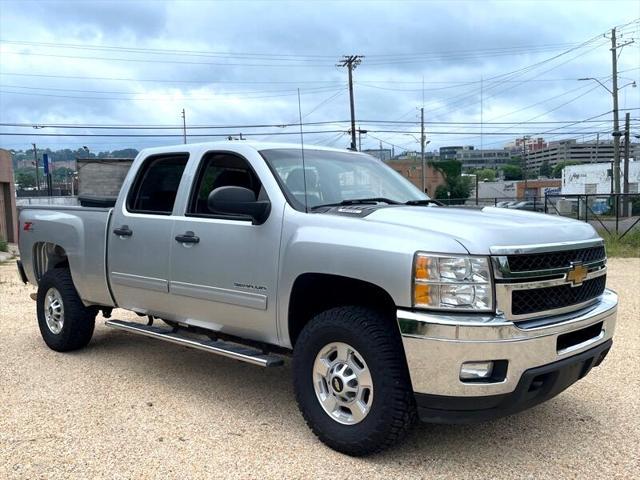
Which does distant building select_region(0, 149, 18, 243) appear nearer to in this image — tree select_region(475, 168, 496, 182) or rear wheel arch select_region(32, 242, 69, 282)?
rear wheel arch select_region(32, 242, 69, 282)

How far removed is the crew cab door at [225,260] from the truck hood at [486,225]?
0.86 metres

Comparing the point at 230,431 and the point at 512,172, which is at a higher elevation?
the point at 512,172

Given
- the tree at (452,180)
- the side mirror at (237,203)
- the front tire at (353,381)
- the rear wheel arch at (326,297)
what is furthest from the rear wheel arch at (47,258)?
the tree at (452,180)

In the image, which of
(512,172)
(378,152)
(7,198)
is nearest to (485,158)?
(512,172)

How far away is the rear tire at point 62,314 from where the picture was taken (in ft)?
19.7

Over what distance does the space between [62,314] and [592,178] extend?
222ft

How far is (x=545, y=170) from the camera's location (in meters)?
115

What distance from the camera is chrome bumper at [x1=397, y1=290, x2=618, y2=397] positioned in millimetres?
3209

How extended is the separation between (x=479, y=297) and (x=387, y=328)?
0.59 meters

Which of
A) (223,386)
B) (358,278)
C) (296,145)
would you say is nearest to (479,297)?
(358,278)

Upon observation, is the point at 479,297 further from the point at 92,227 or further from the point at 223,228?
the point at 92,227

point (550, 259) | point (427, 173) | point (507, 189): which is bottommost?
point (507, 189)

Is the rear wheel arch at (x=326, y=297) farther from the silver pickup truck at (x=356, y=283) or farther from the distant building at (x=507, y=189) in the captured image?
the distant building at (x=507, y=189)

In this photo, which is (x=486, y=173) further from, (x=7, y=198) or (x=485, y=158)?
(x=7, y=198)
